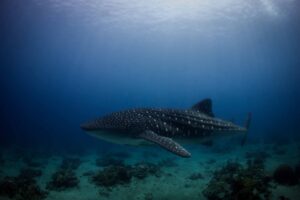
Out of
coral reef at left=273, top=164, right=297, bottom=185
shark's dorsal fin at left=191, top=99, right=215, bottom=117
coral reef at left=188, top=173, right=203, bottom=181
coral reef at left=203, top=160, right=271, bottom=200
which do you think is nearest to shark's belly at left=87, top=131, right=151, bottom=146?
shark's dorsal fin at left=191, top=99, right=215, bottom=117

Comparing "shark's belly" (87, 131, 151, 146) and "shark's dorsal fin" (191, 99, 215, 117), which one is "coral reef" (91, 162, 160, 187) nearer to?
"shark's belly" (87, 131, 151, 146)

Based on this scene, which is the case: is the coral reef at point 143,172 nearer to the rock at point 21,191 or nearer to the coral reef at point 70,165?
the rock at point 21,191

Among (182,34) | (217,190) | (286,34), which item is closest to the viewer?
(217,190)

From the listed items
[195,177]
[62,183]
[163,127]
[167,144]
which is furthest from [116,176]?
[167,144]

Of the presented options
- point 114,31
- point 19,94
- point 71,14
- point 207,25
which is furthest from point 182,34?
point 19,94

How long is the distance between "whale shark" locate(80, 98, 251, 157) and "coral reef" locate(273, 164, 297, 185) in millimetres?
3764

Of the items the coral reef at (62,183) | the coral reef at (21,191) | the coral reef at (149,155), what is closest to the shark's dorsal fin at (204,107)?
the coral reef at (62,183)

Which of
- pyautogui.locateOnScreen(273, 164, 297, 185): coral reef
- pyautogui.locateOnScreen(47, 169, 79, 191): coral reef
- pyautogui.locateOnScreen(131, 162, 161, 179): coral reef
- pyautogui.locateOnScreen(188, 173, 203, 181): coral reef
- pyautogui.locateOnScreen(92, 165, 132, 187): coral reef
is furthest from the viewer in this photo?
pyautogui.locateOnScreen(188, 173, 203, 181): coral reef

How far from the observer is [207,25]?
40.2 meters

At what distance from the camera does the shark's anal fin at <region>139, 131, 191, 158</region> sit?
6854 millimetres

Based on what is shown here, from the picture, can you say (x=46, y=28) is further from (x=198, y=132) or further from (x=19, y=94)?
(x=19, y=94)

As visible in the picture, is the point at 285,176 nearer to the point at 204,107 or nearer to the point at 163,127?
the point at 204,107

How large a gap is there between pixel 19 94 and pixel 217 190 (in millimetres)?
180858

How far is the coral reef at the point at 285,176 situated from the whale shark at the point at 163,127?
376cm
